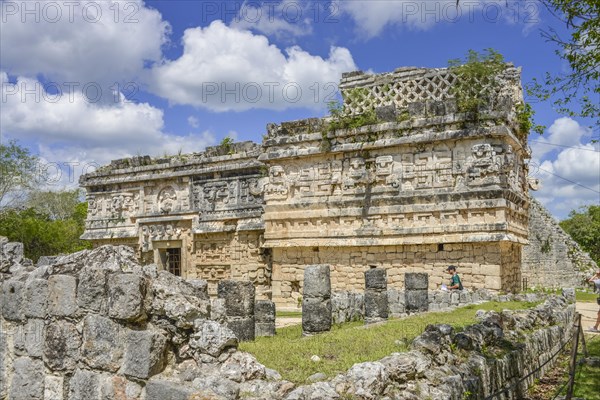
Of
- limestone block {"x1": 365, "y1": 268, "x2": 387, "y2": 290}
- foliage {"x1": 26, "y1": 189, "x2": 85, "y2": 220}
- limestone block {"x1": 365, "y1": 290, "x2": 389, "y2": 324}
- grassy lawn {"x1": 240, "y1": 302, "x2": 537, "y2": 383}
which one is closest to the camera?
grassy lawn {"x1": 240, "y1": 302, "x2": 537, "y2": 383}

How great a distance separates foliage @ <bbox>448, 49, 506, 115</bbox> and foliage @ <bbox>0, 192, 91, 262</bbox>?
19.9 m

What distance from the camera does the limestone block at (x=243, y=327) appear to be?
29.7 ft

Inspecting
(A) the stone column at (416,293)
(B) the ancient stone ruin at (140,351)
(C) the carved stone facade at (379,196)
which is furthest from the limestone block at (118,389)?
(C) the carved stone facade at (379,196)

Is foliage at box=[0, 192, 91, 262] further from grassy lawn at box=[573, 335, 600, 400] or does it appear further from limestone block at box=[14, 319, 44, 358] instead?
grassy lawn at box=[573, 335, 600, 400]

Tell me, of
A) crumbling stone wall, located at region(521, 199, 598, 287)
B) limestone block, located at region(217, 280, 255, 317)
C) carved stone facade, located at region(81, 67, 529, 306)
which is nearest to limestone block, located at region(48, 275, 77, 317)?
limestone block, located at region(217, 280, 255, 317)

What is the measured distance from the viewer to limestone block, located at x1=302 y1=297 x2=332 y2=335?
32.5 feet

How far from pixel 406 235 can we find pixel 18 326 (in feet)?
32.3

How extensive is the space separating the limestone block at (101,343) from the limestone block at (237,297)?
4788mm

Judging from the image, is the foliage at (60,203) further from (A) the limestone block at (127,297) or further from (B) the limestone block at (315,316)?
(A) the limestone block at (127,297)

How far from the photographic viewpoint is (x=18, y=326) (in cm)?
524

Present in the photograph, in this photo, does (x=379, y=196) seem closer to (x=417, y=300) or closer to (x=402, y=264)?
(x=402, y=264)

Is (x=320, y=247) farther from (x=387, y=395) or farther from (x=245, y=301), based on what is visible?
(x=387, y=395)

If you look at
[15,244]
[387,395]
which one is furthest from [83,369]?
[387,395]

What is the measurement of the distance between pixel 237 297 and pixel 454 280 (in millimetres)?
5471
